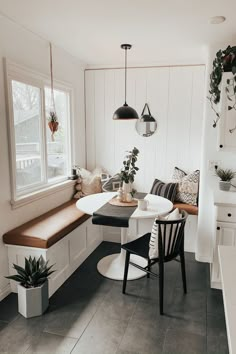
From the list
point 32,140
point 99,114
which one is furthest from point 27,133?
point 99,114

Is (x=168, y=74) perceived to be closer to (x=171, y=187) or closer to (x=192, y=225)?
(x=171, y=187)

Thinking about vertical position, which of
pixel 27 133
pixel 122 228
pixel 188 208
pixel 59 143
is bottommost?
pixel 122 228

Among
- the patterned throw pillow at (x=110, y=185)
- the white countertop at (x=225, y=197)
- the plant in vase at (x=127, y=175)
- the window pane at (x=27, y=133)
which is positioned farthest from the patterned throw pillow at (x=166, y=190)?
the window pane at (x=27, y=133)

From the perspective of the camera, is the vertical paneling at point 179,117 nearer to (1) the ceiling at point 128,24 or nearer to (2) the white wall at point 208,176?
(1) the ceiling at point 128,24

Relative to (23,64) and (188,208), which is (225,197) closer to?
(188,208)

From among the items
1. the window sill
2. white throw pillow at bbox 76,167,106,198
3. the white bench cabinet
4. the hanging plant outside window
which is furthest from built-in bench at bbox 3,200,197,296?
the hanging plant outside window

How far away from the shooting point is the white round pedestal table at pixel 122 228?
9.07 ft

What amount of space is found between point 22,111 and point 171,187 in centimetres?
197

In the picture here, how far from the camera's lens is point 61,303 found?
8.38ft

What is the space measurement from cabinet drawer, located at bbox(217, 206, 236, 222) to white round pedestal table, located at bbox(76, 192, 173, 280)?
1.50 ft

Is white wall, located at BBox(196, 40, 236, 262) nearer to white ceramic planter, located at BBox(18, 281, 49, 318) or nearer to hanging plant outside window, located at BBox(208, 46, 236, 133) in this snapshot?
hanging plant outside window, located at BBox(208, 46, 236, 133)

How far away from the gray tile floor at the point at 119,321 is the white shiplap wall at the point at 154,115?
162 cm

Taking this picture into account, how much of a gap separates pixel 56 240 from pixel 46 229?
0.15 meters

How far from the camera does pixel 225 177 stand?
10.2ft
